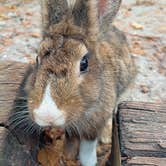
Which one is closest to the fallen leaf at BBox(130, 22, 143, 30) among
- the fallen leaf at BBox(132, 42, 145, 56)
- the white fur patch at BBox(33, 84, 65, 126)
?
the fallen leaf at BBox(132, 42, 145, 56)

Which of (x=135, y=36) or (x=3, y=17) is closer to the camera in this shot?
(x=135, y=36)

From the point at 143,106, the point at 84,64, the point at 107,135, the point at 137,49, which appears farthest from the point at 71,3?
the point at 137,49

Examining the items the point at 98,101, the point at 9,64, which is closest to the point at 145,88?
the point at 98,101

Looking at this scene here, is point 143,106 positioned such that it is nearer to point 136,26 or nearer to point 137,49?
point 137,49

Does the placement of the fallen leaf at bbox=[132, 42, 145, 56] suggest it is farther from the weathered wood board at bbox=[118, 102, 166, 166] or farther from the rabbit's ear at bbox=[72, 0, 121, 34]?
the weathered wood board at bbox=[118, 102, 166, 166]

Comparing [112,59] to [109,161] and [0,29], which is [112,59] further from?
[0,29]

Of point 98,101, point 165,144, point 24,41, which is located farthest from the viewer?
point 24,41

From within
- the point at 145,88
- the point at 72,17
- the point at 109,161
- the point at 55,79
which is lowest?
the point at 109,161

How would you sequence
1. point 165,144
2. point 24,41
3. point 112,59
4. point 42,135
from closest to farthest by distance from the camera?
point 165,144, point 42,135, point 112,59, point 24,41
